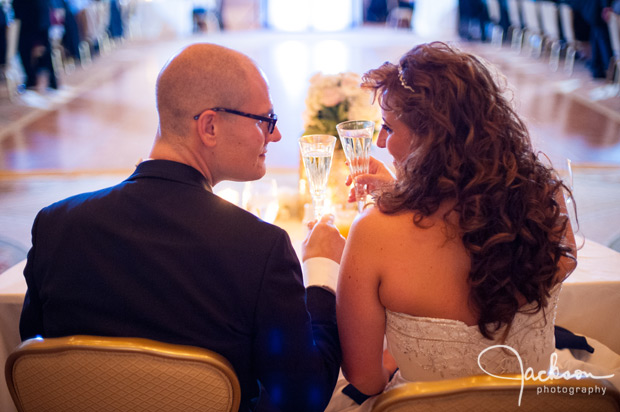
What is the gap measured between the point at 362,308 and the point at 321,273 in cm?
16

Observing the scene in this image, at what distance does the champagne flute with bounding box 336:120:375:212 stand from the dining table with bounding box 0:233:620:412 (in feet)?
2.22

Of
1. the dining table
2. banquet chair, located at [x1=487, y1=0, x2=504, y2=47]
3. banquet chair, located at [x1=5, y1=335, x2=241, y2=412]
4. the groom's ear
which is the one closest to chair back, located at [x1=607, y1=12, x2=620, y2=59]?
banquet chair, located at [x1=487, y1=0, x2=504, y2=47]

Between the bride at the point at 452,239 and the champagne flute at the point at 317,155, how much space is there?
0.95 feet

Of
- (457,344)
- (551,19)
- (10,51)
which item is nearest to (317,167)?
(457,344)

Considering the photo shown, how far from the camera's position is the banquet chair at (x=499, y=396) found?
3.10 ft

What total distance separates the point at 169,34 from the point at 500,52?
8.86m

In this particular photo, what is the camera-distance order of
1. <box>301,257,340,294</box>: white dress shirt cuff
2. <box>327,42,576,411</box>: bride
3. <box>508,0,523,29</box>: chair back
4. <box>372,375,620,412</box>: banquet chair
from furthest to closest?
<box>508,0,523,29</box>: chair back → <box>301,257,340,294</box>: white dress shirt cuff → <box>327,42,576,411</box>: bride → <box>372,375,620,412</box>: banquet chair

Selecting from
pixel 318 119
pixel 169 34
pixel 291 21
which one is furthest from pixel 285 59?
pixel 318 119

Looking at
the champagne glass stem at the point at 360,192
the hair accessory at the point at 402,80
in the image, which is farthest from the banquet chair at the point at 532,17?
the hair accessory at the point at 402,80

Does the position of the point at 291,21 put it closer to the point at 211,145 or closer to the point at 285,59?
the point at 285,59

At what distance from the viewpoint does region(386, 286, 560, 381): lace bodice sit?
4.13 ft

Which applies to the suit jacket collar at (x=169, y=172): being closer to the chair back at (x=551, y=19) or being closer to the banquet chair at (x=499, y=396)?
the banquet chair at (x=499, y=396)

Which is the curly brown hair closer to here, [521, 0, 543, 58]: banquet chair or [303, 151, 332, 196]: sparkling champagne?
[303, 151, 332, 196]: sparkling champagne

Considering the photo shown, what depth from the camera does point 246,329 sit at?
3.70ft
